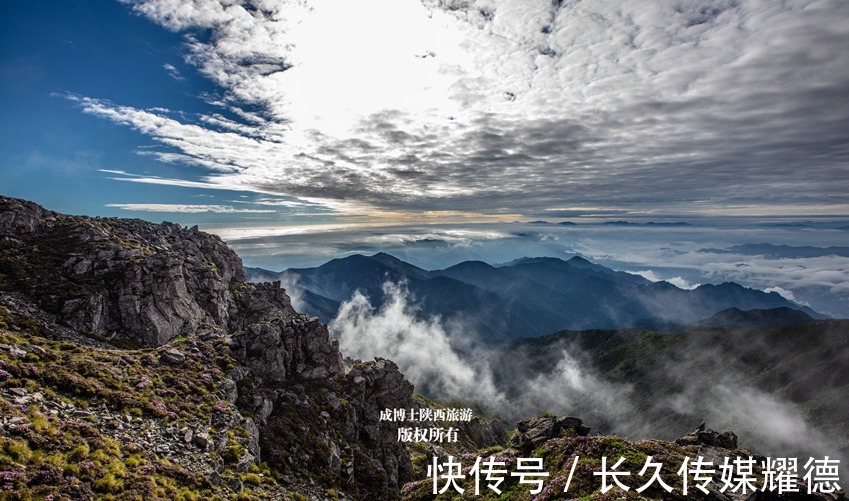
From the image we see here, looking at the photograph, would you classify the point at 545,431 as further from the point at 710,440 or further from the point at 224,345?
the point at 224,345

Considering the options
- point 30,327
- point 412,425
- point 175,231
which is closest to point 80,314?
point 30,327

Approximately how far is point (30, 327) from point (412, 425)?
8984cm

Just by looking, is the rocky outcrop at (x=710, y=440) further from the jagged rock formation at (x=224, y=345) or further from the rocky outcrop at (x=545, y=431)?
the jagged rock formation at (x=224, y=345)

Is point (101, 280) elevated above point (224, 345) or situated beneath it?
elevated above

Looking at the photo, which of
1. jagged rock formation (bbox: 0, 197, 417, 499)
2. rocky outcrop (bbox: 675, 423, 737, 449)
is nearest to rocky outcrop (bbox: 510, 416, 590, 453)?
rocky outcrop (bbox: 675, 423, 737, 449)

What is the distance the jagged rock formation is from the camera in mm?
65438

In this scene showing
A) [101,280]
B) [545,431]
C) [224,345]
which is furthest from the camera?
[101,280]

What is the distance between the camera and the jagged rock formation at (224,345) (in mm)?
65438

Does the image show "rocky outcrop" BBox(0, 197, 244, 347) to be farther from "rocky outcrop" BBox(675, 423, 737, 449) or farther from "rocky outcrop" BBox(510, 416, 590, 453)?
"rocky outcrop" BBox(675, 423, 737, 449)

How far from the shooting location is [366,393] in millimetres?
104625

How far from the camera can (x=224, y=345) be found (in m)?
82.0

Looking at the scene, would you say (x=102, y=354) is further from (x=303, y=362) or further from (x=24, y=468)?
(x=303, y=362)

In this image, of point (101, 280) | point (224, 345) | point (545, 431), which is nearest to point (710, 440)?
point (545, 431)

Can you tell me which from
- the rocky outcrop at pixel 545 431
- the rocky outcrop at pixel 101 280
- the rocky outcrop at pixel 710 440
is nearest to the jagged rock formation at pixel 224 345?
the rocky outcrop at pixel 101 280
